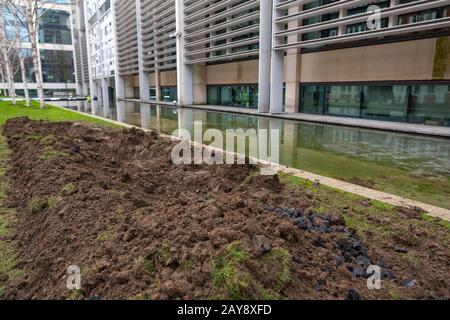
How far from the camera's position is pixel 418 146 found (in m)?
10.8

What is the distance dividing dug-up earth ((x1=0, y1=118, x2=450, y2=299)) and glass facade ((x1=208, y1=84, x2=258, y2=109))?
2214 centimetres

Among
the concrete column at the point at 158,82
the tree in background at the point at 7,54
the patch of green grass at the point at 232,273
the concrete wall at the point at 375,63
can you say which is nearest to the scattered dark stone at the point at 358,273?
the patch of green grass at the point at 232,273

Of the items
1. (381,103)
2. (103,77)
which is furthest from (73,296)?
(103,77)

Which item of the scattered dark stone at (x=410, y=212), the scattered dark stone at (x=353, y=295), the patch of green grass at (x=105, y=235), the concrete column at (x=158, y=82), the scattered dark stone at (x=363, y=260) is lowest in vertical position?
the scattered dark stone at (x=410, y=212)

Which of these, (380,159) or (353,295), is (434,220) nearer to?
(353,295)

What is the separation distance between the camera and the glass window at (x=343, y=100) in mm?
18703

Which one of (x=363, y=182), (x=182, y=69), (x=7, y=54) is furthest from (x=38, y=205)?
(x=7, y=54)

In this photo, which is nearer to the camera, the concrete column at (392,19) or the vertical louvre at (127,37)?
the concrete column at (392,19)

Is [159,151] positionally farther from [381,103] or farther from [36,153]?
[381,103]

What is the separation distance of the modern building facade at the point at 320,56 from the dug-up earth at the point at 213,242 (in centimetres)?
1221

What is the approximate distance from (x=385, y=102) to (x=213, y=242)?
666 inches

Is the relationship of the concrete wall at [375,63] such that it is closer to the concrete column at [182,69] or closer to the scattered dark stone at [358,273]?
the concrete column at [182,69]

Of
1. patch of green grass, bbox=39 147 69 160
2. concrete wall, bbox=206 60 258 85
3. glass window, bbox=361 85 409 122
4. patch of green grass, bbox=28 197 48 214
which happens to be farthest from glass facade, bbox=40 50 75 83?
patch of green grass, bbox=28 197 48 214

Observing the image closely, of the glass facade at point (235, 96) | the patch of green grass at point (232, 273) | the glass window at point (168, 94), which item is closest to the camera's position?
the patch of green grass at point (232, 273)
